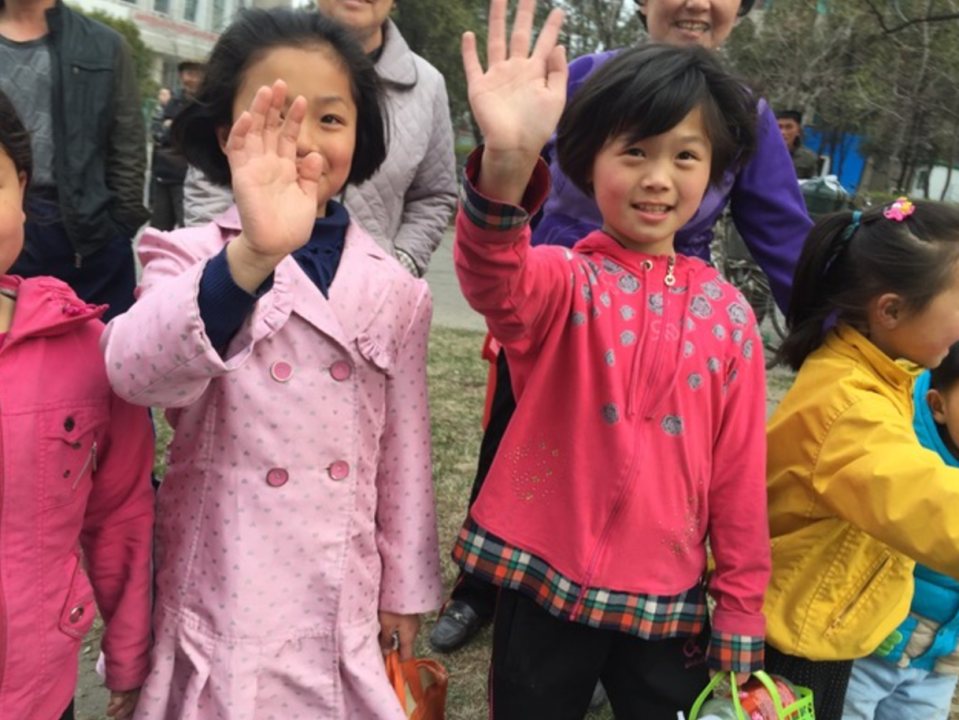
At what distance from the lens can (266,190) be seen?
1199 millimetres

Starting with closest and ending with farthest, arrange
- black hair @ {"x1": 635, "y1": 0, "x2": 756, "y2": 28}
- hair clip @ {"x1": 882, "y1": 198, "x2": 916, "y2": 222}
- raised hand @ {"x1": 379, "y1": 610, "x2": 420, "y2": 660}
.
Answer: raised hand @ {"x1": 379, "y1": 610, "x2": 420, "y2": 660}, hair clip @ {"x1": 882, "y1": 198, "x2": 916, "y2": 222}, black hair @ {"x1": 635, "y1": 0, "x2": 756, "y2": 28}

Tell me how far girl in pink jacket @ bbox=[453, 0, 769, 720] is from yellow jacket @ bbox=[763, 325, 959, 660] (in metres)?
0.13

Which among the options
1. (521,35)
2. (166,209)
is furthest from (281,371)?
(166,209)

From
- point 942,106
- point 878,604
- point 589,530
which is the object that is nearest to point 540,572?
point 589,530

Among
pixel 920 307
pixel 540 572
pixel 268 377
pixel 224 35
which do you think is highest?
pixel 224 35

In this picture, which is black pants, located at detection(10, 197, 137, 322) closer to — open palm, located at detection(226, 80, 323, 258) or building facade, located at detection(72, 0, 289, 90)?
open palm, located at detection(226, 80, 323, 258)

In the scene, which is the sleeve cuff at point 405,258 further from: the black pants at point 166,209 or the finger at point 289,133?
the black pants at point 166,209

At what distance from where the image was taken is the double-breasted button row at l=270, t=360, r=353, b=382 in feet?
4.60

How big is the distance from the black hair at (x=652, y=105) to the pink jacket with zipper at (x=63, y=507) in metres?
0.89

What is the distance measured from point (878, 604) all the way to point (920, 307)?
0.57m

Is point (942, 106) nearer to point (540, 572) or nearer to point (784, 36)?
point (784, 36)

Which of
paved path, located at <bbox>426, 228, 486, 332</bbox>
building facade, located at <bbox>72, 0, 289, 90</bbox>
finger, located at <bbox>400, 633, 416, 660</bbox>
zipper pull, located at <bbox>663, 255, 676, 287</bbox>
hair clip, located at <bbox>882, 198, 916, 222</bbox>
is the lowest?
building facade, located at <bbox>72, 0, 289, 90</bbox>

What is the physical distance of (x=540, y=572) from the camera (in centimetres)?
157

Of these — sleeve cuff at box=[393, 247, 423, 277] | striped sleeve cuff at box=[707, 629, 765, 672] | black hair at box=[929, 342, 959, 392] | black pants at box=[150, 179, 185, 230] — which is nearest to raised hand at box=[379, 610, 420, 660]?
striped sleeve cuff at box=[707, 629, 765, 672]
